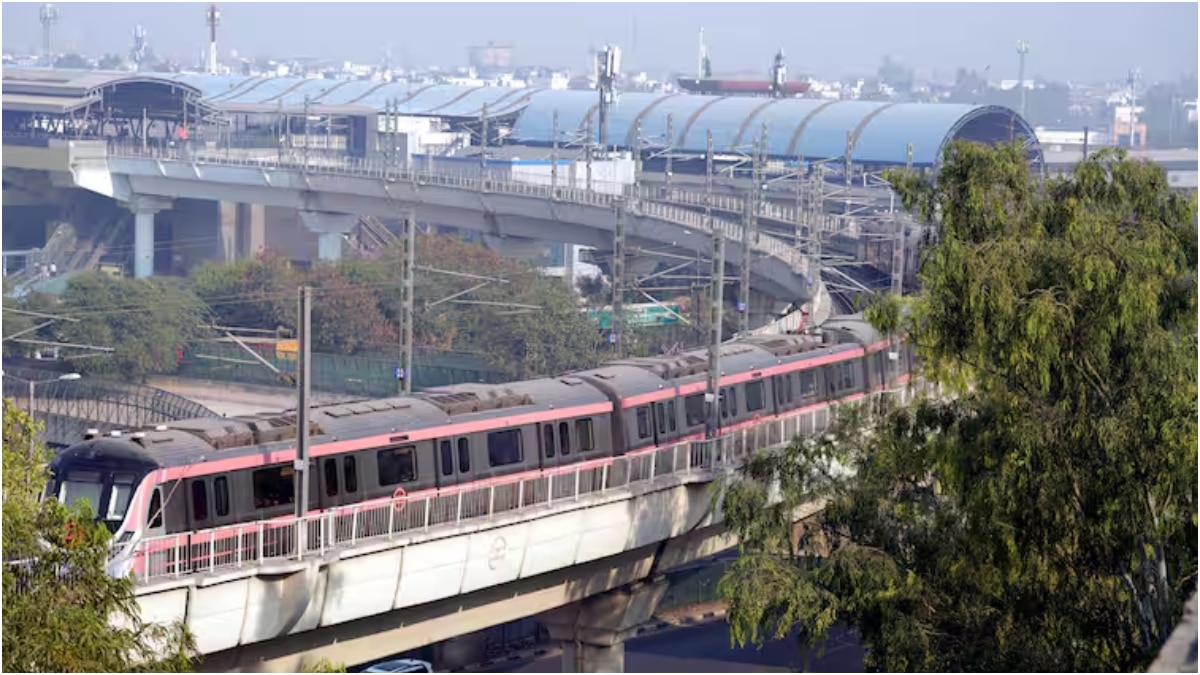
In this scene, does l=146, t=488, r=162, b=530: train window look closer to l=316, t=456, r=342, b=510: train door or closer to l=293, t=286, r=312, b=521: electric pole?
l=293, t=286, r=312, b=521: electric pole

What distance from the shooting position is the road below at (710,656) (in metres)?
31.0

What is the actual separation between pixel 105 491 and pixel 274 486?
203cm

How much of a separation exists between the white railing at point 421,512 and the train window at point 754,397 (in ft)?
2.90

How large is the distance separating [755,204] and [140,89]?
158 ft

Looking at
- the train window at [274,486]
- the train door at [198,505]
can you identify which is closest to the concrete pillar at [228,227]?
the train window at [274,486]

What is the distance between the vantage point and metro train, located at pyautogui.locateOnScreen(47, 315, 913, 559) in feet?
66.4

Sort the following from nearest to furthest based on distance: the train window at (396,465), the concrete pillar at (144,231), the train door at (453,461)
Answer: the train window at (396,465)
the train door at (453,461)
the concrete pillar at (144,231)

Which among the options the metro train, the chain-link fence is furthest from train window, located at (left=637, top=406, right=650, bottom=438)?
the chain-link fence

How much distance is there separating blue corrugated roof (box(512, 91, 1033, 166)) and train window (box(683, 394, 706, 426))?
61115 mm

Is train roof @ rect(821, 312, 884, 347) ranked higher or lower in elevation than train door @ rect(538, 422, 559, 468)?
higher

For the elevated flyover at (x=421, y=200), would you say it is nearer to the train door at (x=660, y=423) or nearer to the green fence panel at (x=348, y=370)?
the green fence panel at (x=348, y=370)

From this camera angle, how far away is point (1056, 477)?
18.0m

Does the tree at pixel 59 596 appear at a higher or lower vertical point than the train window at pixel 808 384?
higher

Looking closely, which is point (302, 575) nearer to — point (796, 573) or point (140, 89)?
point (796, 573)
